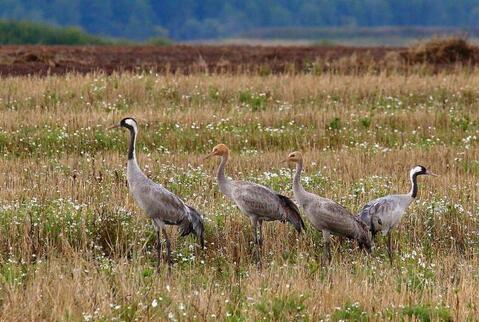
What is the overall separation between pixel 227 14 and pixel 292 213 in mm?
140133

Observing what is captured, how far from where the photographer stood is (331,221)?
11266 millimetres

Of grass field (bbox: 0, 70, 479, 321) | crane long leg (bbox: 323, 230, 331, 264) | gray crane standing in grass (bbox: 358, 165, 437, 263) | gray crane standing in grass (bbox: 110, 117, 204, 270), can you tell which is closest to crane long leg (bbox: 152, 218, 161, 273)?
gray crane standing in grass (bbox: 110, 117, 204, 270)

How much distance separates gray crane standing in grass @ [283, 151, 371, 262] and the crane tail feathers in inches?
4.2

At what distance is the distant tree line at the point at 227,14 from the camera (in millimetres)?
142375

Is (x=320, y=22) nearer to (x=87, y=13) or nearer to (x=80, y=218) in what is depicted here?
(x=87, y=13)

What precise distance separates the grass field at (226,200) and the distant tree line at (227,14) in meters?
118

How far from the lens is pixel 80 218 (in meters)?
11.5

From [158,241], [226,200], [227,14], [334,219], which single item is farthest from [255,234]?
[227,14]

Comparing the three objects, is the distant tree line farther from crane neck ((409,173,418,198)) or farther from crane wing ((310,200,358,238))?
crane wing ((310,200,358,238))

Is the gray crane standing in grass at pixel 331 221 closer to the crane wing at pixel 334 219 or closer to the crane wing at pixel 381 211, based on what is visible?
the crane wing at pixel 334 219

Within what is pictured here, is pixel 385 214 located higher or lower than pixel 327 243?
higher

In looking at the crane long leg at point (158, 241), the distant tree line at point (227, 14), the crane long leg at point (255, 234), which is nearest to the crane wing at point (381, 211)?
the crane long leg at point (255, 234)

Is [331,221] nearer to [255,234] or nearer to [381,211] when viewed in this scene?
[381,211]

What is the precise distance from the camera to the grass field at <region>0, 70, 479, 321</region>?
8.98m
